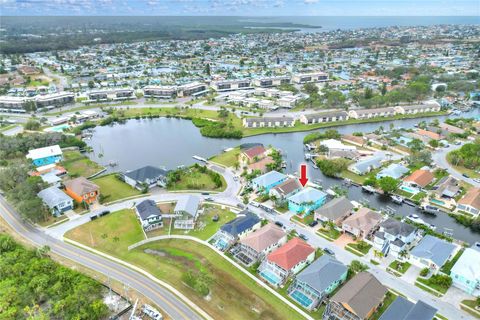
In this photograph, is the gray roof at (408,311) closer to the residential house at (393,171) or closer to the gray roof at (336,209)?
the gray roof at (336,209)

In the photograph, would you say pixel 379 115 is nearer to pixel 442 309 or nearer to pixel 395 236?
pixel 395 236

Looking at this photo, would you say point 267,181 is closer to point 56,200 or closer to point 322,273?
point 322,273

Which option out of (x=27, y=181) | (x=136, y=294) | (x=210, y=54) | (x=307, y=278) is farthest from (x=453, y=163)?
(x=210, y=54)

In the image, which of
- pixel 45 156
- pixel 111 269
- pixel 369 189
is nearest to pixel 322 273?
pixel 111 269

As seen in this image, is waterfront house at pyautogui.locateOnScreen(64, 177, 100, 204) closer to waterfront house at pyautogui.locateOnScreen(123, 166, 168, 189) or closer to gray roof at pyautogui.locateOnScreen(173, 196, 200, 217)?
waterfront house at pyautogui.locateOnScreen(123, 166, 168, 189)

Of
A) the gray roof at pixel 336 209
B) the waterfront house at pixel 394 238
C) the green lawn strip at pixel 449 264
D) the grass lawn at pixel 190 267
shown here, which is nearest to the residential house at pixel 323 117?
the gray roof at pixel 336 209

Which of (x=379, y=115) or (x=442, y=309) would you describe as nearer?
(x=442, y=309)
